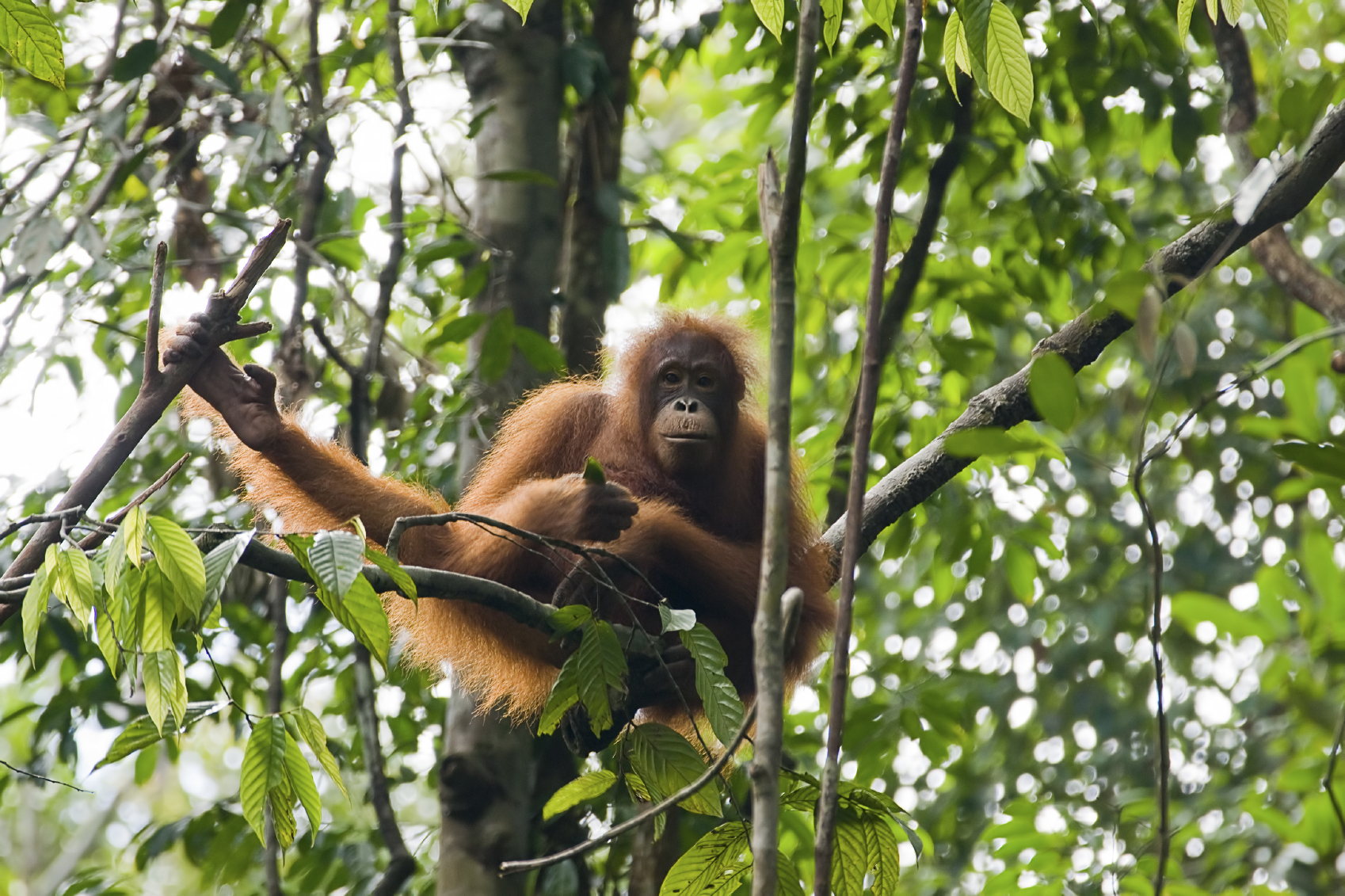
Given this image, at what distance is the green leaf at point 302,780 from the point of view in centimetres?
196

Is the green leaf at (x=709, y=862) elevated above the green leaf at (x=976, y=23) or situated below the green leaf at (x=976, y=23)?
below

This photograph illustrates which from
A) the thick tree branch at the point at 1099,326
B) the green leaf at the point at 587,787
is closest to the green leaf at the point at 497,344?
the thick tree branch at the point at 1099,326

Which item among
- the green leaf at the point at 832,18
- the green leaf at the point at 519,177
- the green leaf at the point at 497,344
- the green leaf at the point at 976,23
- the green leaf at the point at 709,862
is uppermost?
the green leaf at the point at 519,177

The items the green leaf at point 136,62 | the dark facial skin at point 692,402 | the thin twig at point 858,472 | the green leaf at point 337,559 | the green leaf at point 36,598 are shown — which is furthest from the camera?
the green leaf at point 136,62

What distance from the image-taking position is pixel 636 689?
2879 mm

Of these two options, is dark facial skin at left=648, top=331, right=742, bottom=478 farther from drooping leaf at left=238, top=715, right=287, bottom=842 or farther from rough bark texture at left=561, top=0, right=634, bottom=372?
drooping leaf at left=238, top=715, right=287, bottom=842

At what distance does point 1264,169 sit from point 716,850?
1.50m

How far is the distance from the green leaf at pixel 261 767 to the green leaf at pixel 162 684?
0.13 meters

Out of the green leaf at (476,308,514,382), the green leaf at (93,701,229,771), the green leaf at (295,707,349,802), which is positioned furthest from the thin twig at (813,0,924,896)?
the green leaf at (476,308,514,382)

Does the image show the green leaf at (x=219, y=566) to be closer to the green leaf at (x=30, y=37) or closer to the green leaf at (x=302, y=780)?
the green leaf at (x=302, y=780)

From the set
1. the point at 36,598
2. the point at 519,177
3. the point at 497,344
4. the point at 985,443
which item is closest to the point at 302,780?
the point at 36,598

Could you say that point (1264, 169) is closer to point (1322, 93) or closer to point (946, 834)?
point (1322, 93)

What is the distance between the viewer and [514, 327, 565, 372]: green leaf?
4152mm

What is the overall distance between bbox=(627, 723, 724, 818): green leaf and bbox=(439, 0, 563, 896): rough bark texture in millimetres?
1847
